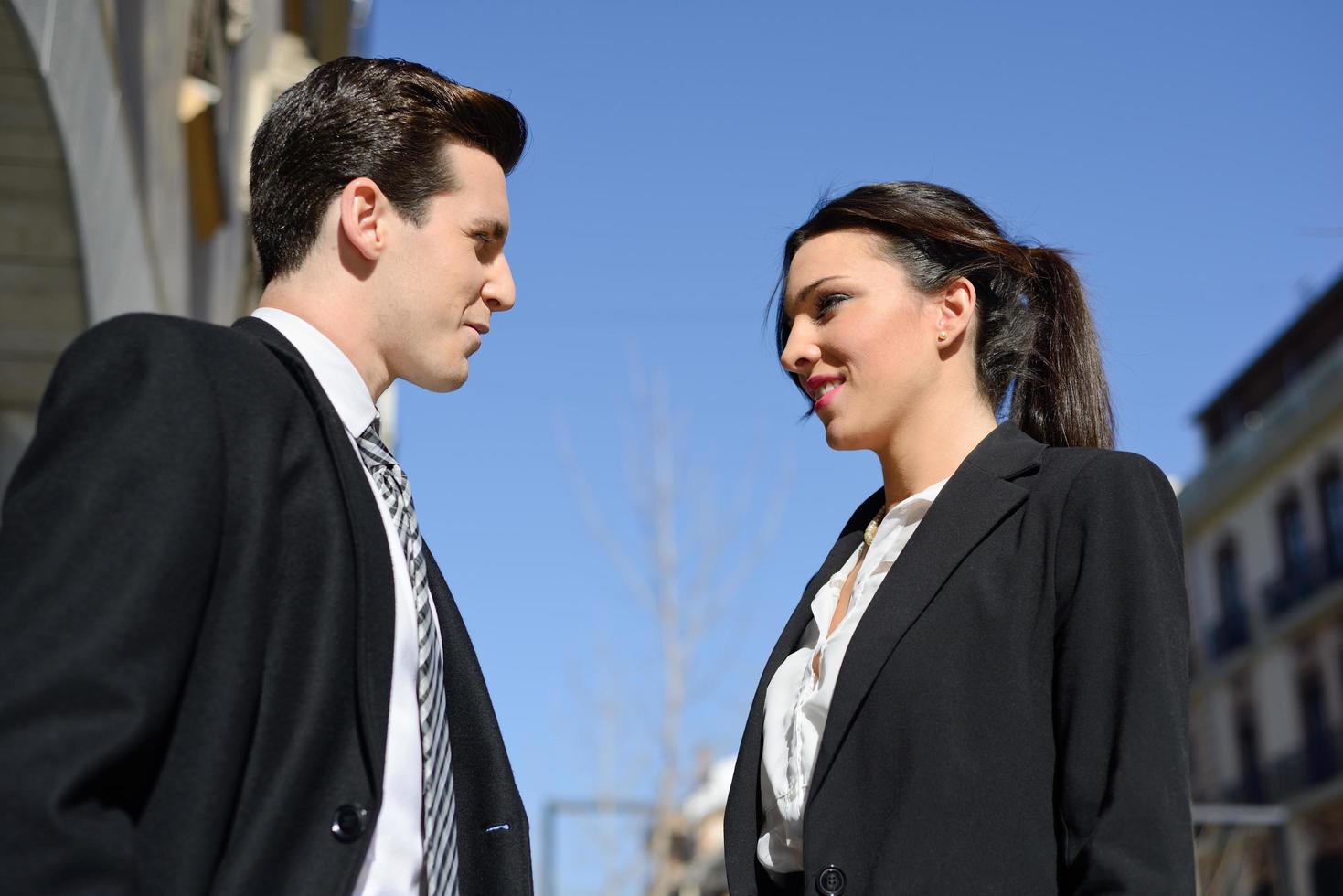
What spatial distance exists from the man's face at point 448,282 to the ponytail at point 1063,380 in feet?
3.36

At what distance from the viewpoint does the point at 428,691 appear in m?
2.48

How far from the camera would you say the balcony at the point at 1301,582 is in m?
34.2

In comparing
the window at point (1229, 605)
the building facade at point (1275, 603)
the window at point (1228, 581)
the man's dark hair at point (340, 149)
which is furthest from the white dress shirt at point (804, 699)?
the window at point (1228, 581)

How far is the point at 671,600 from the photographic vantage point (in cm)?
1797

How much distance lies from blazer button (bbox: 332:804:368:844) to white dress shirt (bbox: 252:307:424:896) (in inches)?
1.9

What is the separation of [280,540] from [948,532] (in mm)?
1175

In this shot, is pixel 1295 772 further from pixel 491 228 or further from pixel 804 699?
pixel 491 228

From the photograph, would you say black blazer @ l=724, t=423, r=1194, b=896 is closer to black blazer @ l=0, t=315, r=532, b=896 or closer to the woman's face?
the woman's face

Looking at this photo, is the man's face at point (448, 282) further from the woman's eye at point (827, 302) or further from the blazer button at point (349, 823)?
the blazer button at point (349, 823)

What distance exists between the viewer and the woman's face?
3236 mm

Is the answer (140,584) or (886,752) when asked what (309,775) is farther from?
(886,752)

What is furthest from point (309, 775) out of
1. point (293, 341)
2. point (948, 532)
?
point (948, 532)

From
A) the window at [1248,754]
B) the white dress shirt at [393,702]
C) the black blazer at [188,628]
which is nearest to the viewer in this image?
the black blazer at [188,628]

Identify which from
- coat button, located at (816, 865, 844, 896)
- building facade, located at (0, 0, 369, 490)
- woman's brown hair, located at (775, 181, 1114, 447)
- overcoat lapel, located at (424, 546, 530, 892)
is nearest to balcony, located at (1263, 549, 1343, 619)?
building facade, located at (0, 0, 369, 490)
